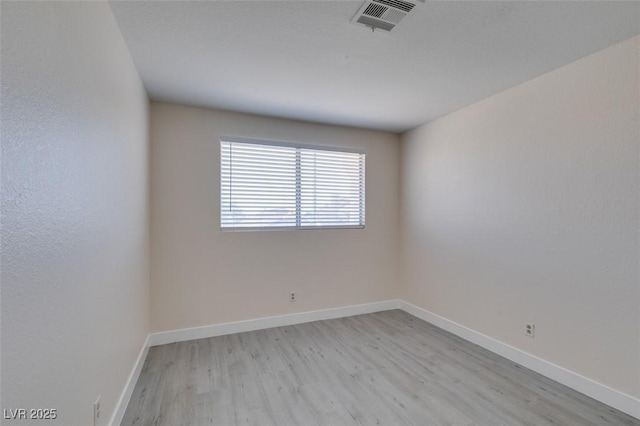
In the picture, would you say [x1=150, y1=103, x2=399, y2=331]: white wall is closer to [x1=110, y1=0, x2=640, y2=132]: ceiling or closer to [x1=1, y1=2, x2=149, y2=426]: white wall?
[x1=110, y1=0, x2=640, y2=132]: ceiling

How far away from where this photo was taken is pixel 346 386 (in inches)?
89.8

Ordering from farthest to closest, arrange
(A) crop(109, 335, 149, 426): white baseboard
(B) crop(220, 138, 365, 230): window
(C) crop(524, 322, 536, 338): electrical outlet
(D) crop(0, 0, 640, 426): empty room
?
(B) crop(220, 138, 365, 230): window, (C) crop(524, 322, 536, 338): electrical outlet, (A) crop(109, 335, 149, 426): white baseboard, (D) crop(0, 0, 640, 426): empty room

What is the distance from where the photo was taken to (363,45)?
202cm

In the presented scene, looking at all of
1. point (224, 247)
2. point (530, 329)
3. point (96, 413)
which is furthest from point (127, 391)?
point (530, 329)

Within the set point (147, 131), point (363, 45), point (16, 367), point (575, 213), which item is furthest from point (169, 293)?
point (575, 213)

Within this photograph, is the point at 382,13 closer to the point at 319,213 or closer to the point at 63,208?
the point at 63,208

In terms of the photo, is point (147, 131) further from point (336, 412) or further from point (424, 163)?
point (424, 163)

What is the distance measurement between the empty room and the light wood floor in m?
0.02

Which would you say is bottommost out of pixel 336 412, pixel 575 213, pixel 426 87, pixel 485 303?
pixel 336 412

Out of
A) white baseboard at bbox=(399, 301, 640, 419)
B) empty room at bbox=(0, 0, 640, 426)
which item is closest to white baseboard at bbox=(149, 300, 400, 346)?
empty room at bbox=(0, 0, 640, 426)

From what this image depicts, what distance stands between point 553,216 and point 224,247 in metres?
3.14

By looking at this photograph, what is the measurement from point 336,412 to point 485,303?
1.90 metres

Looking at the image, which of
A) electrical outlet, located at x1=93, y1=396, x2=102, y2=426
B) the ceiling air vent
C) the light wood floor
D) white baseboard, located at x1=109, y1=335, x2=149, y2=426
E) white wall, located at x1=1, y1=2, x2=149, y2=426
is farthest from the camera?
the light wood floor

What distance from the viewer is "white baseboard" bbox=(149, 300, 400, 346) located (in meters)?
3.07
